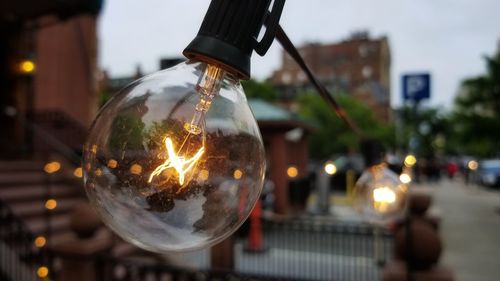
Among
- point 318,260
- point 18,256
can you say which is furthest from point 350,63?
point 18,256

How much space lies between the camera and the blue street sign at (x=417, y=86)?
6727mm

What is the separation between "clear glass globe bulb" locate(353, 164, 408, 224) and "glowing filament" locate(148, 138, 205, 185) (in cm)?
251

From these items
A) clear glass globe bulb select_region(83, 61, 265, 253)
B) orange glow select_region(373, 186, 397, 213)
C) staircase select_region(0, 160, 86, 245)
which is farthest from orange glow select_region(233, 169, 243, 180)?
staircase select_region(0, 160, 86, 245)

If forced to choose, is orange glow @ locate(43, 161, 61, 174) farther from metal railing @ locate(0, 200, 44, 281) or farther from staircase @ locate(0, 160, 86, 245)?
metal railing @ locate(0, 200, 44, 281)

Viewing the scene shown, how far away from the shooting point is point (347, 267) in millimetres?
9789

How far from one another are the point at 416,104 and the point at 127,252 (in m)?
5.89

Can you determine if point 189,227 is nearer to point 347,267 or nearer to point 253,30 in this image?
point 253,30

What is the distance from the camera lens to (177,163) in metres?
0.94

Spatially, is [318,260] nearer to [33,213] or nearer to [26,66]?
[33,213]

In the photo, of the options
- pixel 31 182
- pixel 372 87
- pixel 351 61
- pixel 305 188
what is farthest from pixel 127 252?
pixel 351 61

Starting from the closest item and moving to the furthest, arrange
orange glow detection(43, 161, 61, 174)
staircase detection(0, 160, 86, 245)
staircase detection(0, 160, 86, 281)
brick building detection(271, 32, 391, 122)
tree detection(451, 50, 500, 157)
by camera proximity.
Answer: staircase detection(0, 160, 86, 281) → orange glow detection(43, 161, 61, 174) → staircase detection(0, 160, 86, 245) → tree detection(451, 50, 500, 157) → brick building detection(271, 32, 391, 122)

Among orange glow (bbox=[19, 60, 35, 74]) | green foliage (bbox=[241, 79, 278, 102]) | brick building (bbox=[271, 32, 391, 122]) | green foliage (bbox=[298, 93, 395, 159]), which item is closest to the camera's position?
orange glow (bbox=[19, 60, 35, 74])

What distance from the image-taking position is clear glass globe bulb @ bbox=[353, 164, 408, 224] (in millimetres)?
3303

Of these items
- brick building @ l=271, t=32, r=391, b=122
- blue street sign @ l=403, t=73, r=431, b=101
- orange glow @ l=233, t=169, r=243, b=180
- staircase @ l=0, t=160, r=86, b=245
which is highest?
brick building @ l=271, t=32, r=391, b=122
